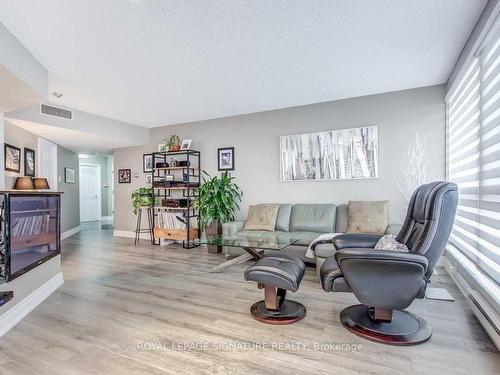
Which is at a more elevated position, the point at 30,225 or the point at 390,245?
the point at 30,225

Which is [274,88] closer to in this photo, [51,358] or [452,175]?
[452,175]

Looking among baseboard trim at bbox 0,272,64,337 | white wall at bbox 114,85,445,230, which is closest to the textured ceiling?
white wall at bbox 114,85,445,230

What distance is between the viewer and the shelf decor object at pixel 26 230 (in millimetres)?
2137

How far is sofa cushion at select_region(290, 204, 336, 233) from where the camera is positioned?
3.98m

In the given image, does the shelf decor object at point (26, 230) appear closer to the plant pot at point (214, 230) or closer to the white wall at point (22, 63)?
the white wall at point (22, 63)

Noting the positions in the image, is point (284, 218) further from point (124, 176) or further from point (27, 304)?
point (124, 176)

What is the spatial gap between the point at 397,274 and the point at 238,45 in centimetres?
232

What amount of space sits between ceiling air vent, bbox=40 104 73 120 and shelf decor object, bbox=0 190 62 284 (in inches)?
74.9

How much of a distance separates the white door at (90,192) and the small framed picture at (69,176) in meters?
1.52

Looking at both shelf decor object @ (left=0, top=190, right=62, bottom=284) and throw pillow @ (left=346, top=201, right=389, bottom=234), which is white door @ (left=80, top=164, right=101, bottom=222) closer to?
shelf decor object @ (left=0, top=190, right=62, bottom=284)

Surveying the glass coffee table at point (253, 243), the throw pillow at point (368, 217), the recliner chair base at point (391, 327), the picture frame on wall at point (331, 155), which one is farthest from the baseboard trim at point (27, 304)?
the throw pillow at point (368, 217)

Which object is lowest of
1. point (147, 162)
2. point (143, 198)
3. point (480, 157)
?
point (143, 198)

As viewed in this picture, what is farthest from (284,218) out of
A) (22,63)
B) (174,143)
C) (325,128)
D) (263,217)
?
(22,63)

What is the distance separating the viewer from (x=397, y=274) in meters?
1.78
